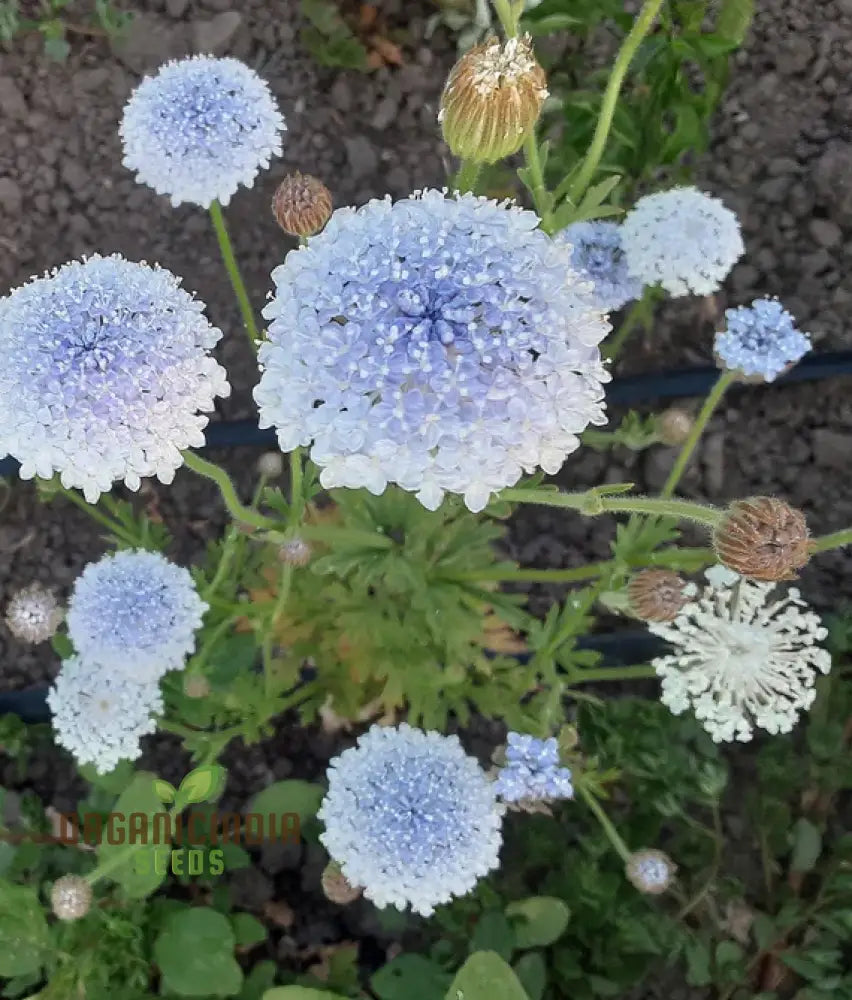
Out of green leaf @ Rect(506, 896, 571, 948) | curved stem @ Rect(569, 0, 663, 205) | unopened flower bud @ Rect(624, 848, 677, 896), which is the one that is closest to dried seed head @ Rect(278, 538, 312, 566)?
curved stem @ Rect(569, 0, 663, 205)

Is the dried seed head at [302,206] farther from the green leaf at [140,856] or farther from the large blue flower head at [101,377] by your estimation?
the green leaf at [140,856]

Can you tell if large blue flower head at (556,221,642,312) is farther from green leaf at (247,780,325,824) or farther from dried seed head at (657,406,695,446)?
green leaf at (247,780,325,824)

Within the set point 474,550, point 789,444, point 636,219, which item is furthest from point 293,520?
point 789,444

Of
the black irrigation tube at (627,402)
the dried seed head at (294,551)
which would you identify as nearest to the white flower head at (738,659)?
the black irrigation tube at (627,402)

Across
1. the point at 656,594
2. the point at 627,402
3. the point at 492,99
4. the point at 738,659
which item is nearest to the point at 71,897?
the point at 656,594

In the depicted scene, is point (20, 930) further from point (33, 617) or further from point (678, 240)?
point (678, 240)

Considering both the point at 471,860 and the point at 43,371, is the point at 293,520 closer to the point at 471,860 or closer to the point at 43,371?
the point at 43,371
